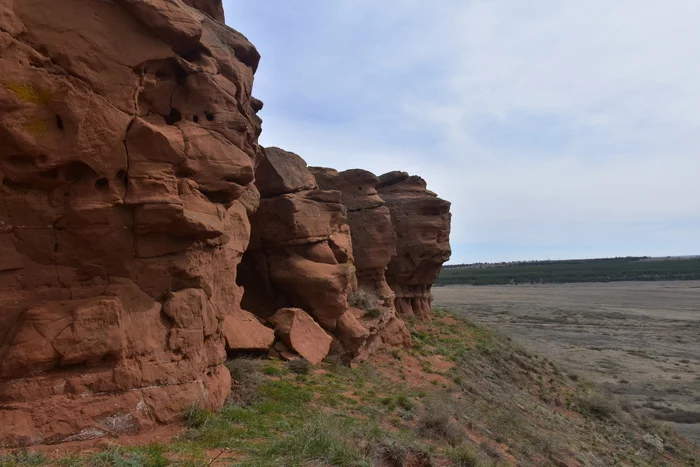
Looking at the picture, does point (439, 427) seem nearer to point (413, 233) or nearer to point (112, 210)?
point (112, 210)

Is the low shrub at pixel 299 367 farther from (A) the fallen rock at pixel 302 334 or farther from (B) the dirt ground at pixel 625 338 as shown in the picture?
(B) the dirt ground at pixel 625 338

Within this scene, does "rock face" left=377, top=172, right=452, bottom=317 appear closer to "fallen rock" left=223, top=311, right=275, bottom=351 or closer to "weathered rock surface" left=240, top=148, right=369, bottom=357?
Answer: "weathered rock surface" left=240, top=148, right=369, bottom=357

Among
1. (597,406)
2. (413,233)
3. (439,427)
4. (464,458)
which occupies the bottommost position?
(597,406)

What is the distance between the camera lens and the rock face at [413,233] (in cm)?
3048

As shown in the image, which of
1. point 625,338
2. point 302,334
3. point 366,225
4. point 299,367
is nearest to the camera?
point 299,367

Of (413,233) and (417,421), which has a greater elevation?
(413,233)

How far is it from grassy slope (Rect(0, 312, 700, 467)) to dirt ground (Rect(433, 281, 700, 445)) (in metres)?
3.95

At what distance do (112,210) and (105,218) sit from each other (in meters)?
0.19

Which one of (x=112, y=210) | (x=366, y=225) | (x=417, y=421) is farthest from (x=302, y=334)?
(x=366, y=225)

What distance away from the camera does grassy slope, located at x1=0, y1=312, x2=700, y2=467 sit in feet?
27.1

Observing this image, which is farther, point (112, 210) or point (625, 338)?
point (625, 338)

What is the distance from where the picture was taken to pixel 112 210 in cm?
907

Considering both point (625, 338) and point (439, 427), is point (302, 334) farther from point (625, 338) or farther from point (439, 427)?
point (625, 338)

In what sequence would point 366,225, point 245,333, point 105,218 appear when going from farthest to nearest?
point 366,225, point 245,333, point 105,218
